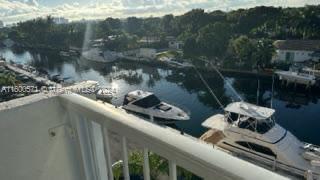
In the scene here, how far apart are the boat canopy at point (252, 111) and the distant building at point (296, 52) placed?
54.5 feet

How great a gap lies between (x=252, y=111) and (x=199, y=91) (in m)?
10.7

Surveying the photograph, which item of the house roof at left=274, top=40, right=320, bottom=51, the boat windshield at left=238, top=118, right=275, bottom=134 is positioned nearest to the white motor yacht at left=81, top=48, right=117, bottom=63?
the house roof at left=274, top=40, right=320, bottom=51

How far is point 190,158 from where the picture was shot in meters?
0.92

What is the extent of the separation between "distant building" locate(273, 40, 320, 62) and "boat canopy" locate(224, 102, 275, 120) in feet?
54.5

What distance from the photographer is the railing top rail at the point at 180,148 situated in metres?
0.82

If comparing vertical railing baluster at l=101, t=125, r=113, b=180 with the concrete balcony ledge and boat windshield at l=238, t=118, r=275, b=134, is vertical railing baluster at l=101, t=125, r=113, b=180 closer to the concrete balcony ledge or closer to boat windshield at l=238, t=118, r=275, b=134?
the concrete balcony ledge

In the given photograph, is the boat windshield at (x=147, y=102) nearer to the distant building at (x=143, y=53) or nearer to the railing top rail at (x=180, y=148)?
the railing top rail at (x=180, y=148)

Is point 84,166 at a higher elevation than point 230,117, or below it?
higher

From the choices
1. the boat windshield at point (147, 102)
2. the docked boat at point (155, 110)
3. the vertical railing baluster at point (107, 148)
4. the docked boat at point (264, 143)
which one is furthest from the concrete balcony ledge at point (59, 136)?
the boat windshield at point (147, 102)

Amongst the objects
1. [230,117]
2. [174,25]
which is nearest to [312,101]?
[230,117]

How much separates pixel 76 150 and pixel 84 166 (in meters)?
0.11

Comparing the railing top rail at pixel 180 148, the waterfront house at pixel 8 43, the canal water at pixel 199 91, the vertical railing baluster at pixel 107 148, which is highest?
the railing top rail at pixel 180 148

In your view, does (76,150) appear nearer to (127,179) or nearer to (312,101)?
(127,179)

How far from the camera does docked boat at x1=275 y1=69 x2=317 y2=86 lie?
21078mm
